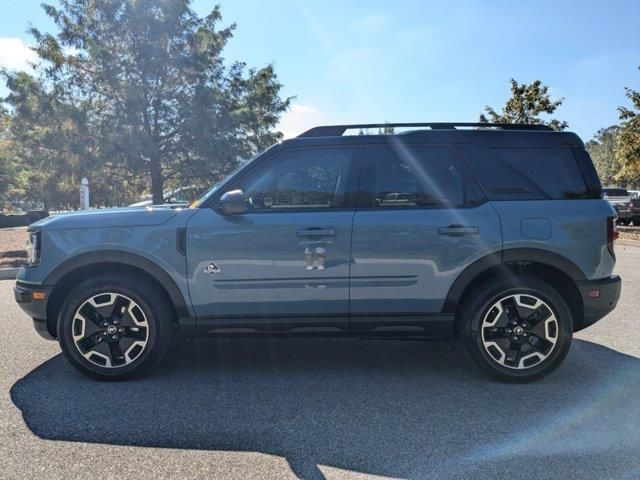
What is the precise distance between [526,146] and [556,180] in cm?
36

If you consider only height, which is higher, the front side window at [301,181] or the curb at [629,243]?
the front side window at [301,181]

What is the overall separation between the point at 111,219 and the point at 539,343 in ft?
11.5

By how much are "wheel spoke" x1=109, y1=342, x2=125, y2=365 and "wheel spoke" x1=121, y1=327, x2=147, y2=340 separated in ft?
0.35

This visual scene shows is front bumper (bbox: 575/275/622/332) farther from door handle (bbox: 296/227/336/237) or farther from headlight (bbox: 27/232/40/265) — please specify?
headlight (bbox: 27/232/40/265)

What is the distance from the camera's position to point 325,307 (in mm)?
4086

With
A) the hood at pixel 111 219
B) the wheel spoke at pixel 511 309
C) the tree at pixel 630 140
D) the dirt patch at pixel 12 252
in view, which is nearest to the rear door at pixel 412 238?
the wheel spoke at pixel 511 309

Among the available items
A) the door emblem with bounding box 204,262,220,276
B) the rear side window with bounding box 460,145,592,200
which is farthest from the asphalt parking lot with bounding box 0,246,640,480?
the rear side window with bounding box 460,145,592,200

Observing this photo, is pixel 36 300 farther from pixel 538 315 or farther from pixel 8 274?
pixel 8 274

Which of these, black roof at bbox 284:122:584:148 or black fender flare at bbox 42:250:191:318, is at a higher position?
black roof at bbox 284:122:584:148

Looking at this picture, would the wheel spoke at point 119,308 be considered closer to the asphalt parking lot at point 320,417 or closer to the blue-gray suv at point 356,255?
the blue-gray suv at point 356,255

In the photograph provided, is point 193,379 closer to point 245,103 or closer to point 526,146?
point 526,146

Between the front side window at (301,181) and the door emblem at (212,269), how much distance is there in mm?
538

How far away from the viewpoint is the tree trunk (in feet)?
47.1

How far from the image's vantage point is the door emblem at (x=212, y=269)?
13.2 feet
